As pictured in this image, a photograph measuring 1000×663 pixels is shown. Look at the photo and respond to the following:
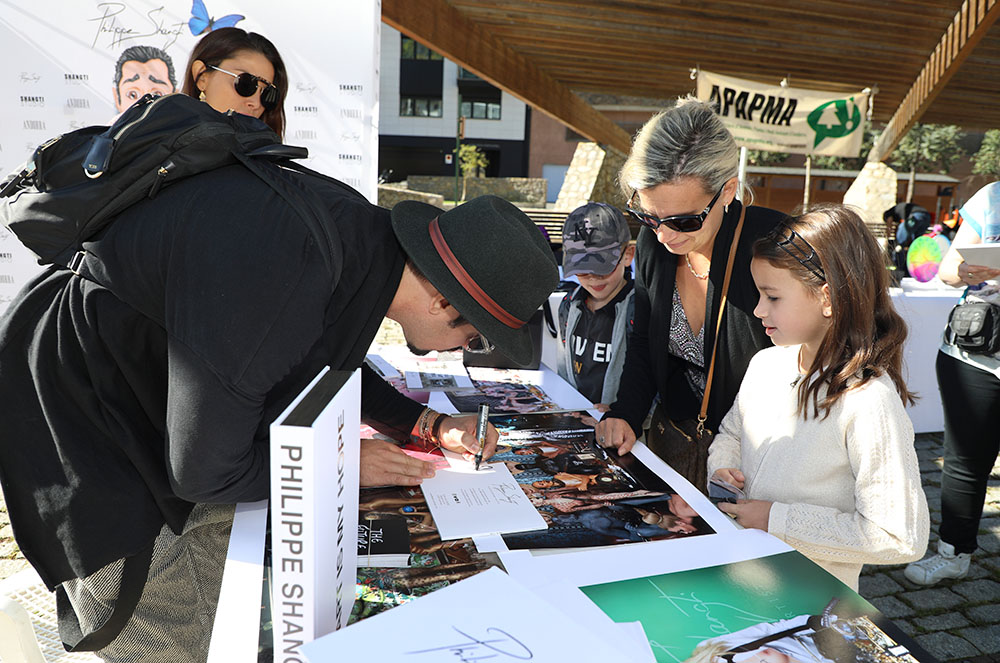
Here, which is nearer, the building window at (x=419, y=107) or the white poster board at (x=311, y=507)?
the white poster board at (x=311, y=507)

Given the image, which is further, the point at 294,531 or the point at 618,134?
the point at 618,134

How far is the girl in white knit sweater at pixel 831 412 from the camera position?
4.26 feet

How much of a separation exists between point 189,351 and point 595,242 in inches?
63.1

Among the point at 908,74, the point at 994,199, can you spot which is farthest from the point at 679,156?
the point at 908,74

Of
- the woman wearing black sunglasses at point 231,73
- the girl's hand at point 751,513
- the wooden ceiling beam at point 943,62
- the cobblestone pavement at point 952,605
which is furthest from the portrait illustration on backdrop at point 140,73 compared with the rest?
the wooden ceiling beam at point 943,62

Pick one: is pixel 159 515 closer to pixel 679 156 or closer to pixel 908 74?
pixel 679 156

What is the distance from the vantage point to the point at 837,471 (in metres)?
1.44

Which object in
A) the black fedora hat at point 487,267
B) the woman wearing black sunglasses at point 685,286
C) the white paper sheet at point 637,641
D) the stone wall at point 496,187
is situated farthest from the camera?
the stone wall at point 496,187

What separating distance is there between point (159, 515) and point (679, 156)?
1451mm

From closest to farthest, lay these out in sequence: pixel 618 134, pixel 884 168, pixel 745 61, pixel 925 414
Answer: pixel 925 414 < pixel 745 61 < pixel 618 134 < pixel 884 168

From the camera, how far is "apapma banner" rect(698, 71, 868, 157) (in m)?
6.78

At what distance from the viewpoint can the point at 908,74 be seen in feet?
22.5

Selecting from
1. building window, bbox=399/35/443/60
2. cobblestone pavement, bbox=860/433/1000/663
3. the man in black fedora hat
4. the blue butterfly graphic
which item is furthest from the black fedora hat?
building window, bbox=399/35/443/60
